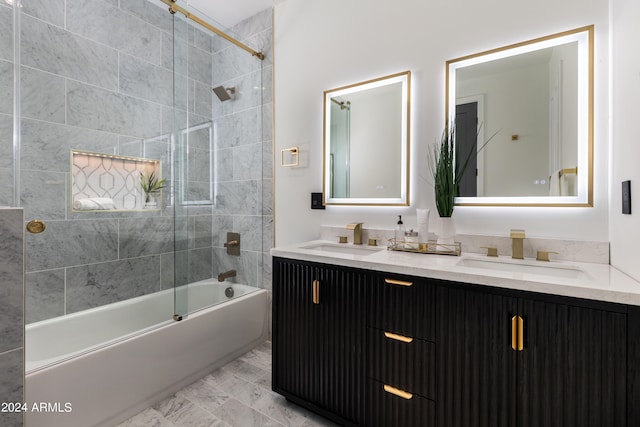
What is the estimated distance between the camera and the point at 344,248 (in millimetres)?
1849

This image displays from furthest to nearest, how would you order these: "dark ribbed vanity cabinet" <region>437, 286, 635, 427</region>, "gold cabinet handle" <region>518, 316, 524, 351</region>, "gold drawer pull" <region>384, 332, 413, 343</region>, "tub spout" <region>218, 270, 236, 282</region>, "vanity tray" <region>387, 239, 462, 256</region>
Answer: "tub spout" <region>218, 270, 236, 282</region>, "vanity tray" <region>387, 239, 462, 256</region>, "gold drawer pull" <region>384, 332, 413, 343</region>, "gold cabinet handle" <region>518, 316, 524, 351</region>, "dark ribbed vanity cabinet" <region>437, 286, 635, 427</region>

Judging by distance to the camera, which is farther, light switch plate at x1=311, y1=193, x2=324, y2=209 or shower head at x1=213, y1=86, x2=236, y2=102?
shower head at x1=213, y1=86, x2=236, y2=102

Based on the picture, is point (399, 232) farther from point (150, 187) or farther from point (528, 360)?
point (150, 187)

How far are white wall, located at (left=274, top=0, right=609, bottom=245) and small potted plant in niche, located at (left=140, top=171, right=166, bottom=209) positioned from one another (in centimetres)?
90

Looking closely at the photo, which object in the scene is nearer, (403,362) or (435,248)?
(403,362)

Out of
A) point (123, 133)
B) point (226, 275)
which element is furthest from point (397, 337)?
point (123, 133)

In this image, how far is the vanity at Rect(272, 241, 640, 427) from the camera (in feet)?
2.96

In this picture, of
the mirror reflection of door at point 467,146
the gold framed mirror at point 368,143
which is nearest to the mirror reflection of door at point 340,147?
the gold framed mirror at point 368,143

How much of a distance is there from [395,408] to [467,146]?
4.36ft

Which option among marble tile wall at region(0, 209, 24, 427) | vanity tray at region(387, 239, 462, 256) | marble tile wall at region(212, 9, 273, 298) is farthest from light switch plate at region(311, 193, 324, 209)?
marble tile wall at region(0, 209, 24, 427)

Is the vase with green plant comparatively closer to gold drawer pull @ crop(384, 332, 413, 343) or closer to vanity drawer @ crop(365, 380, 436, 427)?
gold drawer pull @ crop(384, 332, 413, 343)

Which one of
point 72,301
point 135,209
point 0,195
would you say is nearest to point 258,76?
point 135,209

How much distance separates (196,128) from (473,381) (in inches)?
92.0

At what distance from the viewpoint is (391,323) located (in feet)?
4.15
